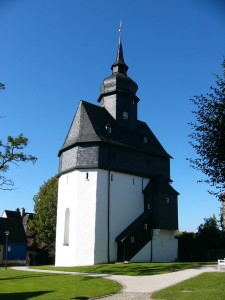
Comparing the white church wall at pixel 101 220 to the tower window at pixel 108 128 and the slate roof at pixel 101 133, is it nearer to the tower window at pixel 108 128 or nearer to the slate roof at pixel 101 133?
the slate roof at pixel 101 133

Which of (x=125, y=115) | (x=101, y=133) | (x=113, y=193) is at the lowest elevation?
(x=113, y=193)

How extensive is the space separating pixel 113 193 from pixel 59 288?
50.7 ft

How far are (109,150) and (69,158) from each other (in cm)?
372

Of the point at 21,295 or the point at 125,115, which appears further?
the point at 125,115

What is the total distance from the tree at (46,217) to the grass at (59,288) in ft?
84.7

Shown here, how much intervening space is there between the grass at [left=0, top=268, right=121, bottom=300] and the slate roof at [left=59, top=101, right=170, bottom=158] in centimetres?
1488

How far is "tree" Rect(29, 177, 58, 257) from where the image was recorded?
4466cm

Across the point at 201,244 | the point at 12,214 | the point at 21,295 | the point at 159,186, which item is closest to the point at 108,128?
the point at 159,186

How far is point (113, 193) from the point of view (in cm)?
3100

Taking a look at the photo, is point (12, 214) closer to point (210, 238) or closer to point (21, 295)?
point (210, 238)

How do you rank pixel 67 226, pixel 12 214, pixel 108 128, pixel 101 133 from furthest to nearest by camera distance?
pixel 12 214 < pixel 108 128 < pixel 101 133 < pixel 67 226

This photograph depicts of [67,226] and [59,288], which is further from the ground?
[67,226]

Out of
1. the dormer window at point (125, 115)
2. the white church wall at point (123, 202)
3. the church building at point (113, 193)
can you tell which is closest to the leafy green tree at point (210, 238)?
the church building at point (113, 193)

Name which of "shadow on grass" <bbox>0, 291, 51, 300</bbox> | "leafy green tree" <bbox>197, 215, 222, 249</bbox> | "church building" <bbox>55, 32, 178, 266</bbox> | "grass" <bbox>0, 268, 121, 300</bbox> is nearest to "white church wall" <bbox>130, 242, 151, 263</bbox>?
"church building" <bbox>55, 32, 178, 266</bbox>
